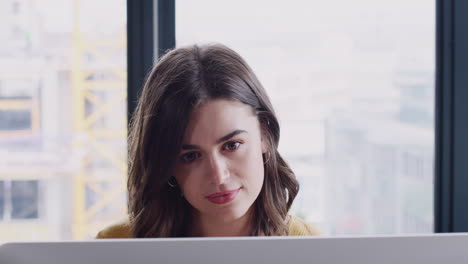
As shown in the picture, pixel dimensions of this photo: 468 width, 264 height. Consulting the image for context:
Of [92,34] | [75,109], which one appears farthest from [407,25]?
[75,109]

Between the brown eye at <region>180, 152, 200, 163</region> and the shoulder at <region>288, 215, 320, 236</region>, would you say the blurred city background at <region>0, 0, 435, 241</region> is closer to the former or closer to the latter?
the shoulder at <region>288, 215, 320, 236</region>

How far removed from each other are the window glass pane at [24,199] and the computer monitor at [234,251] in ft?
4.71

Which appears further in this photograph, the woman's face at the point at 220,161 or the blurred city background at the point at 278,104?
the blurred city background at the point at 278,104

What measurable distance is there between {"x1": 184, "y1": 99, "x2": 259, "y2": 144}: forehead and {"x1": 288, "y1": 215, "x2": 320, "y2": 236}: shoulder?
363 millimetres

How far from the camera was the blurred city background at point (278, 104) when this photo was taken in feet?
6.06

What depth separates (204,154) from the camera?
118 cm

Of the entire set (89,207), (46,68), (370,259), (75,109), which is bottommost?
(89,207)

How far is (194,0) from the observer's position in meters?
1.77

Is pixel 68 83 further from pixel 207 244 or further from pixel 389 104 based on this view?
pixel 207 244

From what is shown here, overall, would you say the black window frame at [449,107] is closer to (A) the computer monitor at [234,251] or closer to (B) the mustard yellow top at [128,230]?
(B) the mustard yellow top at [128,230]

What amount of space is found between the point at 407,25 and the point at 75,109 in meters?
1.29

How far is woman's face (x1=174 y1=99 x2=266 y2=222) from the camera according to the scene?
1.17 m

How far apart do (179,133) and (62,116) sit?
0.96m

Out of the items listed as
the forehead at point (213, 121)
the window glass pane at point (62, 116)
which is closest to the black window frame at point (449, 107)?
the window glass pane at point (62, 116)
